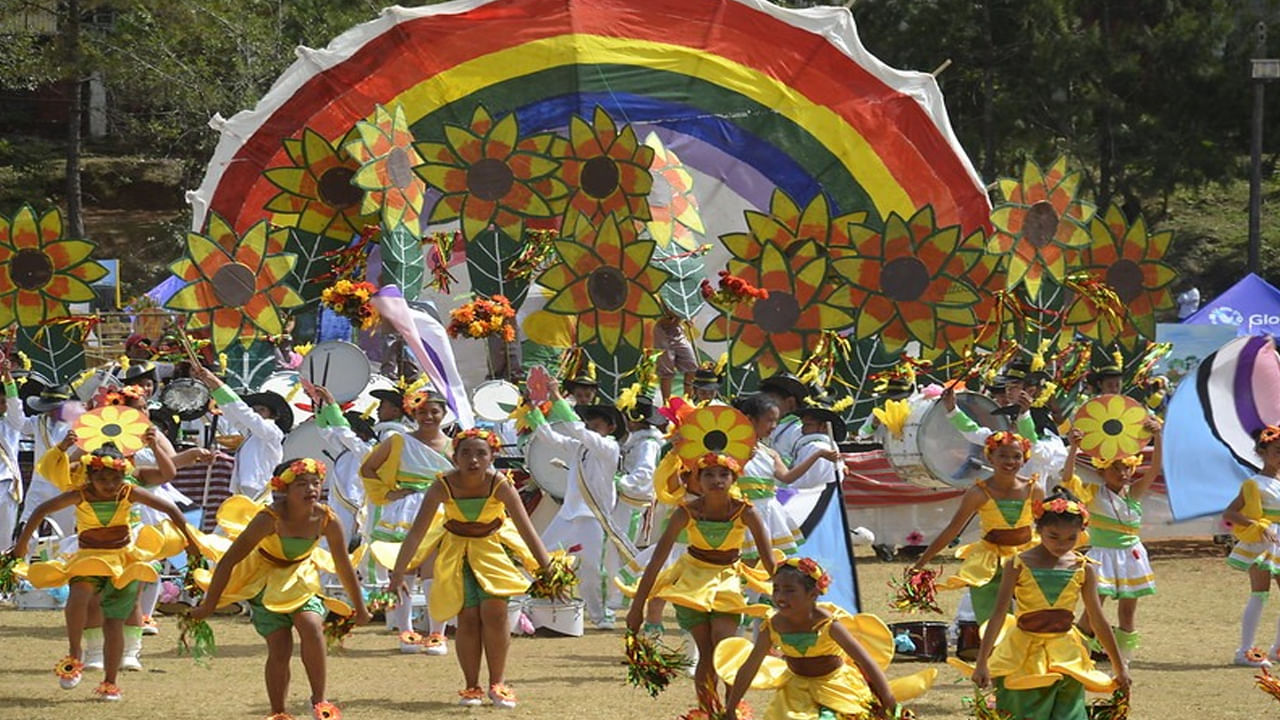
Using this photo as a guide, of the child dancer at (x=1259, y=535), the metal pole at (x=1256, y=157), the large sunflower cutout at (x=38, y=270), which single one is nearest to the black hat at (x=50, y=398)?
the large sunflower cutout at (x=38, y=270)

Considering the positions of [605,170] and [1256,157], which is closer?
[605,170]

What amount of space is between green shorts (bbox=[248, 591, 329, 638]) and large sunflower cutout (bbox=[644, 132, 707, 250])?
9.67 meters

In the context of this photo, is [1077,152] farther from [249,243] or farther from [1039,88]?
[249,243]

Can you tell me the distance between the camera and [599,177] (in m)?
14.7

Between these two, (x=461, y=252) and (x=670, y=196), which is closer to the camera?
(x=670, y=196)

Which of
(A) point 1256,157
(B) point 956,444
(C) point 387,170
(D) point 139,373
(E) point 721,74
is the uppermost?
(E) point 721,74

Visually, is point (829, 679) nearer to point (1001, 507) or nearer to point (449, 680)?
point (1001, 507)

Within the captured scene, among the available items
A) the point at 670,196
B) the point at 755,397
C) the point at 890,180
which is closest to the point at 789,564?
the point at 755,397

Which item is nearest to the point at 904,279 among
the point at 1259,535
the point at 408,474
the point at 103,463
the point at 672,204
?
the point at 1259,535

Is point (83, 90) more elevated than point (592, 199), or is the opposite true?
point (83, 90)

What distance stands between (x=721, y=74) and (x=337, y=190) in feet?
15.1

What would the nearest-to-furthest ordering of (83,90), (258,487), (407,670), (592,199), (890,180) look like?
(407,670), (258,487), (592,199), (890,180), (83,90)

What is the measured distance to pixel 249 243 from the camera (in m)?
14.1

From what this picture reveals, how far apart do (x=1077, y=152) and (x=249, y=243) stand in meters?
16.4
